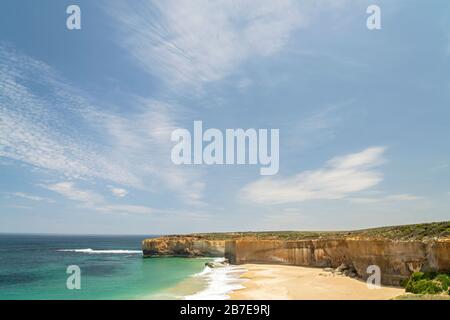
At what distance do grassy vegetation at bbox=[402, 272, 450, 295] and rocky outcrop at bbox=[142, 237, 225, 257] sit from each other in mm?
47131

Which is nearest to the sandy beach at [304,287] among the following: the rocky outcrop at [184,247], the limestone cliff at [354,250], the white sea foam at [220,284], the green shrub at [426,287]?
the white sea foam at [220,284]

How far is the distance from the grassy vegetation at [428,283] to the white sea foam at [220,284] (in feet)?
42.4

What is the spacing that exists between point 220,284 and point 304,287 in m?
8.43

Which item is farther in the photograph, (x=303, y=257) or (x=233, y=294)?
(x=303, y=257)

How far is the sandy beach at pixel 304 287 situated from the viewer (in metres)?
23.8

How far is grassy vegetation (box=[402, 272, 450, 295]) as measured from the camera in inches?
770

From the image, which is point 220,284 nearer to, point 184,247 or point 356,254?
point 356,254

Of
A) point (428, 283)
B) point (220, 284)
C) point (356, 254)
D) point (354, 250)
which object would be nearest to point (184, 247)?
point (220, 284)

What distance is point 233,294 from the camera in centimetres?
2642

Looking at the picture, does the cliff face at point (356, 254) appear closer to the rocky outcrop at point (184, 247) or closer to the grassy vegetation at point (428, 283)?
the grassy vegetation at point (428, 283)
